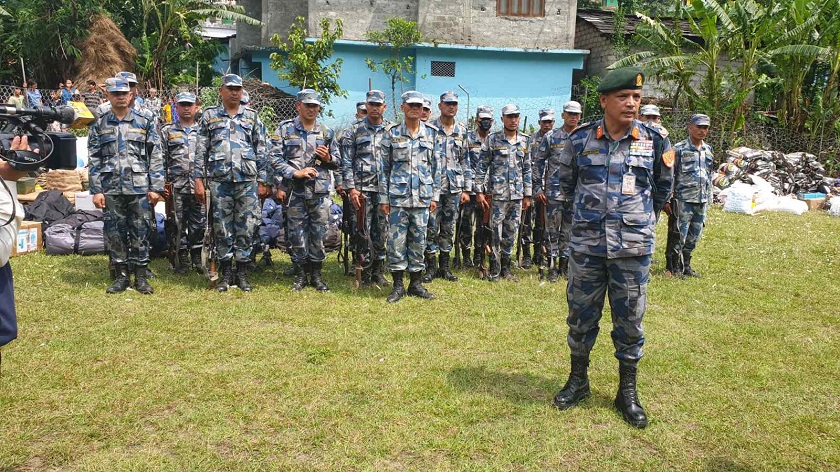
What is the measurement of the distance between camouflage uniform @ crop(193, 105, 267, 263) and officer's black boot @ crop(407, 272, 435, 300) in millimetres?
1912

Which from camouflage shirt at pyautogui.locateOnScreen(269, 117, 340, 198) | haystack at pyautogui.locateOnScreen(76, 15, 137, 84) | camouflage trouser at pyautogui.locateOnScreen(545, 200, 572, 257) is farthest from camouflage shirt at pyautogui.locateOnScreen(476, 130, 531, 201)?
haystack at pyautogui.locateOnScreen(76, 15, 137, 84)

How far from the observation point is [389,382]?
477cm

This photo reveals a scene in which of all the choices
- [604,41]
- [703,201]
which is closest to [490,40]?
[604,41]

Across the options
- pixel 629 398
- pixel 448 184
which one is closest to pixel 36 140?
pixel 629 398

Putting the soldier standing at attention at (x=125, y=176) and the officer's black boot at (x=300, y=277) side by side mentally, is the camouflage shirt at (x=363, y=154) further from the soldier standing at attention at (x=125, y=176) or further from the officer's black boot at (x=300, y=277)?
the soldier standing at attention at (x=125, y=176)

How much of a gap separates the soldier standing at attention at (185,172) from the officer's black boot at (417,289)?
2884 mm

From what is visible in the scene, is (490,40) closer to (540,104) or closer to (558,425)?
(540,104)

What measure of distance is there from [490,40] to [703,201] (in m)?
16.5

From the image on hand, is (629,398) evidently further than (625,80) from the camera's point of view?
Yes

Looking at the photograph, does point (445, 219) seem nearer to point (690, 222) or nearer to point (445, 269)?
point (445, 269)

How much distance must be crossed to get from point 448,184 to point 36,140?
5503 mm

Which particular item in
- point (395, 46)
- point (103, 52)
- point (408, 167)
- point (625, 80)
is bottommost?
point (408, 167)

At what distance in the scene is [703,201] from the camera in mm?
8789

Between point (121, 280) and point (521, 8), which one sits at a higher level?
point (521, 8)
